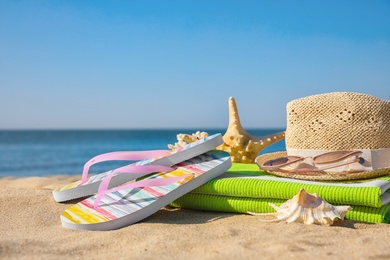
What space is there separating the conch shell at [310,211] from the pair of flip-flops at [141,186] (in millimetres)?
636

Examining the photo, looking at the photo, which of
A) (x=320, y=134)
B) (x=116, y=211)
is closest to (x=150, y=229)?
(x=116, y=211)

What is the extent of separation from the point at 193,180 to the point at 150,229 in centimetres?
50

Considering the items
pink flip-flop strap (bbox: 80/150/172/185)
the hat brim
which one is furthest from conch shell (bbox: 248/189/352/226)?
pink flip-flop strap (bbox: 80/150/172/185)

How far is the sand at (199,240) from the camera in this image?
6.41ft

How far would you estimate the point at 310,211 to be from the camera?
8.03ft

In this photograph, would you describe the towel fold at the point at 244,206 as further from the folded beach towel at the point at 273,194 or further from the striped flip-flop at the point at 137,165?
the striped flip-flop at the point at 137,165

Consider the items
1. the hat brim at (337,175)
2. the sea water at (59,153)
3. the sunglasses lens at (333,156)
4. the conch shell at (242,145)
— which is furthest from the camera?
the sea water at (59,153)

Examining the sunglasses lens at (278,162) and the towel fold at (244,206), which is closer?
the towel fold at (244,206)

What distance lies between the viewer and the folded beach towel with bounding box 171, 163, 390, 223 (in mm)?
2531

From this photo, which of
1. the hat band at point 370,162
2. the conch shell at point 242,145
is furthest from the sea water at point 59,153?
the hat band at point 370,162

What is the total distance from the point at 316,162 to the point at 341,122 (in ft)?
1.01

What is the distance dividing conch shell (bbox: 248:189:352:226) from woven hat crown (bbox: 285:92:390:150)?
0.67m

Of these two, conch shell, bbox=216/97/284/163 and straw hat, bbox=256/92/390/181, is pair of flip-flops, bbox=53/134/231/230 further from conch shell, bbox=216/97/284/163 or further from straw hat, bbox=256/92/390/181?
conch shell, bbox=216/97/284/163

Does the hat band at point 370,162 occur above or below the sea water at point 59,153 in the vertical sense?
above
